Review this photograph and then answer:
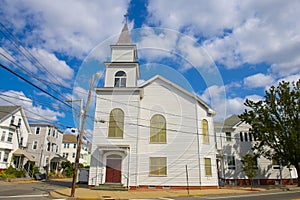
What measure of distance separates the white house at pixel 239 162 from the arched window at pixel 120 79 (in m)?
13.8

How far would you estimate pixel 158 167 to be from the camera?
20.8 metres

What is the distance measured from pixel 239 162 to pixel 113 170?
59.2 ft

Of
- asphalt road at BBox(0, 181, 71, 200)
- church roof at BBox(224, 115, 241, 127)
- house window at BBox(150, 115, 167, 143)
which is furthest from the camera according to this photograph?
church roof at BBox(224, 115, 241, 127)

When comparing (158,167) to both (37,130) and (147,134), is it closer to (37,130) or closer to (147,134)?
(147,134)

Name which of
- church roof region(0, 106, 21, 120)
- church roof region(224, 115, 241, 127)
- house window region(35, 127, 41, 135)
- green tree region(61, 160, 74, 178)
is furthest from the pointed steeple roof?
green tree region(61, 160, 74, 178)

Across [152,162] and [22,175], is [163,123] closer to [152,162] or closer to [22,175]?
[152,162]

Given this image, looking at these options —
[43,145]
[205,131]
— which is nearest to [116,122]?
[205,131]

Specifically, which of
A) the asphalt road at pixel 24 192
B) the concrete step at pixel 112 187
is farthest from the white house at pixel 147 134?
the asphalt road at pixel 24 192

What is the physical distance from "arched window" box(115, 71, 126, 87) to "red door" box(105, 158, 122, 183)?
24.0 feet

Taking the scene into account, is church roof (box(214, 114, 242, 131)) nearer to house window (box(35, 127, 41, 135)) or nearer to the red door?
the red door

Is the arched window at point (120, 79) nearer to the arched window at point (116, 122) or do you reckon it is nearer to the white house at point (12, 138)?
the arched window at point (116, 122)

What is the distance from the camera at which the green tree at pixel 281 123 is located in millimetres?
24681

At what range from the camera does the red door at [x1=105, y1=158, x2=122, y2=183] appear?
19.8 meters

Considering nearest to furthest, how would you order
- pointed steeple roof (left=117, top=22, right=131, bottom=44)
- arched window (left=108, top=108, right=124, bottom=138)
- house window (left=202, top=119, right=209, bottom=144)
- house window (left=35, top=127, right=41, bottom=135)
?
arched window (left=108, top=108, right=124, bottom=138) → house window (left=202, top=119, right=209, bottom=144) → pointed steeple roof (left=117, top=22, right=131, bottom=44) → house window (left=35, top=127, right=41, bottom=135)
